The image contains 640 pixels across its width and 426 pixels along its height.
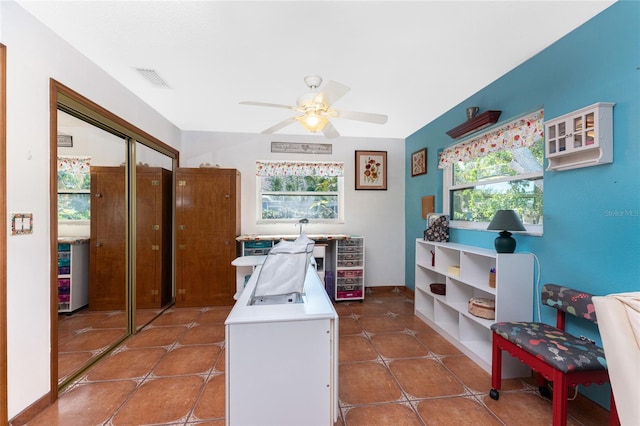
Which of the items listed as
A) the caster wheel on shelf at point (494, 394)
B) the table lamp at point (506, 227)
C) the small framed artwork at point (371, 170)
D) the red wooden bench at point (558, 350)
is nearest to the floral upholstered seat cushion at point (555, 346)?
the red wooden bench at point (558, 350)

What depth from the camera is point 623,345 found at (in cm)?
100

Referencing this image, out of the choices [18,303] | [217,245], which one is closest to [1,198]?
[18,303]

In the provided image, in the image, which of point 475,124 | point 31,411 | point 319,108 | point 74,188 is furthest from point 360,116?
point 31,411

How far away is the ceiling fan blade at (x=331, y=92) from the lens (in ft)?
5.74

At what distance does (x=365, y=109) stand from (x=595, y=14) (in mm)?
1901

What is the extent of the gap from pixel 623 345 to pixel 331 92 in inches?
73.4

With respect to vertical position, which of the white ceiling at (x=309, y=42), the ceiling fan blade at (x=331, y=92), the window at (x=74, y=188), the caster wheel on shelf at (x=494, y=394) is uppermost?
the white ceiling at (x=309, y=42)

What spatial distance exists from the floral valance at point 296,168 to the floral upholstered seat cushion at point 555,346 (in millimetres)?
2964

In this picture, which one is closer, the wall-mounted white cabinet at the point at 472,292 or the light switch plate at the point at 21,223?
the light switch plate at the point at 21,223

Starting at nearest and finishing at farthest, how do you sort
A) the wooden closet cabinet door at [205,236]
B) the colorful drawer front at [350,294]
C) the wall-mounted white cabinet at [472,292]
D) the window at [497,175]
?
the wall-mounted white cabinet at [472,292] → the window at [497,175] → the wooden closet cabinet door at [205,236] → the colorful drawer front at [350,294]

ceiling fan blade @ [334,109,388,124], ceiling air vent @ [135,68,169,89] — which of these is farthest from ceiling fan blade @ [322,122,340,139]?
ceiling air vent @ [135,68,169,89]

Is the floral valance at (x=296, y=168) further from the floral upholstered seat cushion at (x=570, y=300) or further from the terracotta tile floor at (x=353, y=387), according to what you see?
the floral upholstered seat cushion at (x=570, y=300)

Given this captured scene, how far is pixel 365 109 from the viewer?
3176mm

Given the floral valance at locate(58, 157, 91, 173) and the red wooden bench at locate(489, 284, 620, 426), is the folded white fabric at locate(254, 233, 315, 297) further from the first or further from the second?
the floral valance at locate(58, 157, 91, 173)
